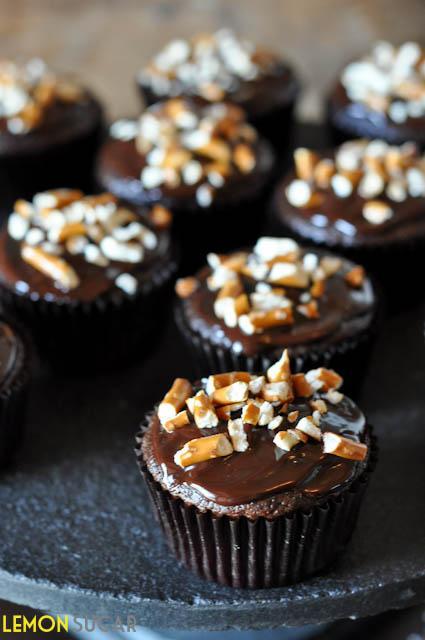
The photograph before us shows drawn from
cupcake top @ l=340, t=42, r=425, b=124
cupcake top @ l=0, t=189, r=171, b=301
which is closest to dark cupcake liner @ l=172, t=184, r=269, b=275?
cupcake top @ l=0, t=189, r=171, b=301

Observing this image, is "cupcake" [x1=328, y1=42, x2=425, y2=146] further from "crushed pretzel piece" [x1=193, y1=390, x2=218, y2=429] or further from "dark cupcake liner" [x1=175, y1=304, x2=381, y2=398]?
"crushed pretzel piece" [x1=193, y1=390, x2=218, y2=429]

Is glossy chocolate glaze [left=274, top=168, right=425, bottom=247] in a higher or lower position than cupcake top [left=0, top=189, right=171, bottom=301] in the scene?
lower

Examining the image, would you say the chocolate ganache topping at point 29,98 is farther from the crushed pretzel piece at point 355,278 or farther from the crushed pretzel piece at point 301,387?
the crushed pretzel piece at point 301,387

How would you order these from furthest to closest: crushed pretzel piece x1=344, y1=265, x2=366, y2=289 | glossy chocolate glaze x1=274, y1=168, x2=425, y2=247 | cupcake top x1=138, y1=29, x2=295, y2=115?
cupcake top x1=138, y1=29, x2=295, y2=115 < glossy chocolate glaze x1=274, y1=168, x2=425, y2=247 < crushed pretzel piece x1=344, y1=265, x2=366, y2=289

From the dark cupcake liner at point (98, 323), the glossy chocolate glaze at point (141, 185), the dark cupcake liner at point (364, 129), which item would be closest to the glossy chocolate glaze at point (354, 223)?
the glossy chocolate glaze at point (141, 185)

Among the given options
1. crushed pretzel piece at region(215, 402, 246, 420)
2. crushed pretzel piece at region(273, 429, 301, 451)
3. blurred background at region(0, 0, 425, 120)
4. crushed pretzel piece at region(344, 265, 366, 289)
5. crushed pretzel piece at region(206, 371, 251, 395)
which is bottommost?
blurred background at region(0, 0, 425, 120)

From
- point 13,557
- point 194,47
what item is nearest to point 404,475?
point 13,557
